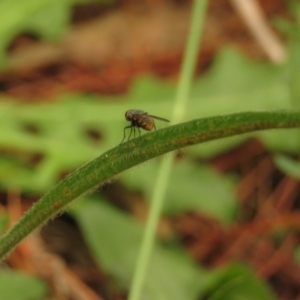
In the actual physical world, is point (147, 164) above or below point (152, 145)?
above

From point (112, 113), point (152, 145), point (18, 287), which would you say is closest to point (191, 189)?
point (112, 113)

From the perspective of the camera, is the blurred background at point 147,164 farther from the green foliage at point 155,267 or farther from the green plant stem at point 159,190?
the green plant stem at point 159,190

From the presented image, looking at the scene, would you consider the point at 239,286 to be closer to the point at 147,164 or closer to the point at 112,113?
the point at 147,164

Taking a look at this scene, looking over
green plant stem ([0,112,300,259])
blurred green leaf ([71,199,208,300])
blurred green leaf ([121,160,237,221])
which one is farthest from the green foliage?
green plant stem ([0,112,300,259])

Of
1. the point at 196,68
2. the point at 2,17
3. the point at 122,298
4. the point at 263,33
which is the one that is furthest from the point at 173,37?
the point at 122,298

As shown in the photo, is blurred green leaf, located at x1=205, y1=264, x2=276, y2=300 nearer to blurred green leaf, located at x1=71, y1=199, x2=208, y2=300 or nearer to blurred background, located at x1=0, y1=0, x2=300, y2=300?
blurred background, located at x1=0, y1=0, x2=300, y2=300

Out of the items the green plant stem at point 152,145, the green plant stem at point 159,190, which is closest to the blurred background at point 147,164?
the green plant stem at point 159,190
